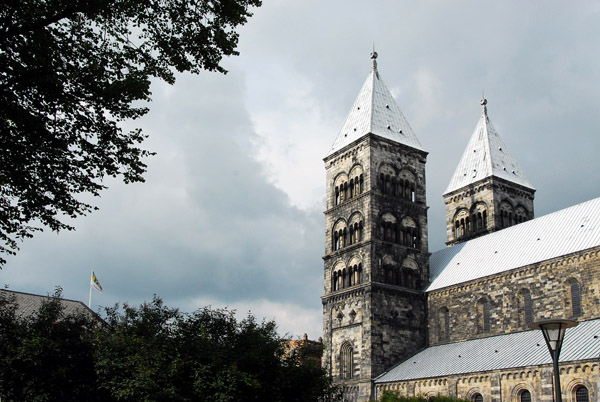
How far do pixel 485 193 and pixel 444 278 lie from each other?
1314 cm

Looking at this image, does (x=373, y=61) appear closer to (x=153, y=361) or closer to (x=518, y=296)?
(x=518, y=296)

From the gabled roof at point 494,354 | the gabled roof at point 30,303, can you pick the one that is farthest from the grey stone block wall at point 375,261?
the gabled roof at point 30,303

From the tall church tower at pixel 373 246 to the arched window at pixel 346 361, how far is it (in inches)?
3.2

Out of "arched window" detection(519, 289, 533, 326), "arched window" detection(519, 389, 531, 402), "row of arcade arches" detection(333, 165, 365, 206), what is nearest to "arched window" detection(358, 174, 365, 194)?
"row of arcade arches" detection(333, 165, 365, 206)

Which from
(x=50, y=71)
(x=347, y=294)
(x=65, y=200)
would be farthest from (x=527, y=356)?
(x=50, y=71)

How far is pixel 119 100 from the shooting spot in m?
17.7

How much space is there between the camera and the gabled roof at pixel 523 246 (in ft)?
150

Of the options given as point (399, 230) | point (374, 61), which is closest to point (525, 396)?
point (399, 230)

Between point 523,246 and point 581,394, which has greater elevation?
point 523,246

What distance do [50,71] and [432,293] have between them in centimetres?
4336

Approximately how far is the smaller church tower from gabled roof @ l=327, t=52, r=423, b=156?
30.8ft

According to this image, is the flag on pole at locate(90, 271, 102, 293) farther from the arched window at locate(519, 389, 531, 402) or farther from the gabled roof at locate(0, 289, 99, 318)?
the arched window at locate(519, 389, 531, 402)

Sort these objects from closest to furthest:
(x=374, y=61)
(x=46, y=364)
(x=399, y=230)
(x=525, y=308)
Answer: (x=46, y=364)
(x=525, y=308)
(x=399, y=230)
(x=374, y=61)

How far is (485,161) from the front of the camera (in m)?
64.7
